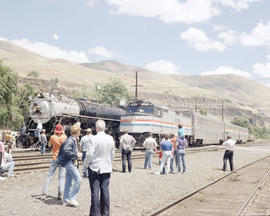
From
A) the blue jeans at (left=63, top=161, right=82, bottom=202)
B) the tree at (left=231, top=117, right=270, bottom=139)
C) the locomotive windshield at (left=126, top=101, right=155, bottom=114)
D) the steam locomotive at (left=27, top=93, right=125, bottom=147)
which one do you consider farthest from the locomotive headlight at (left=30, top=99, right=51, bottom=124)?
the tree at (left=231, top=117, right=270, bottom=139)

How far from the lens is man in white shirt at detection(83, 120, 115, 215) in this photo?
6797 millimetres

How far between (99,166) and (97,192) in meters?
0.54

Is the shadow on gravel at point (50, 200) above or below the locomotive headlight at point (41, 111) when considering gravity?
below

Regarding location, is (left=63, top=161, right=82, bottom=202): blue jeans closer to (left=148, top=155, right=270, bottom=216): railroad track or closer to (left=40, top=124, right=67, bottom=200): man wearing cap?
(left=40, top=124, right=67, bottom=200): man wearing cap

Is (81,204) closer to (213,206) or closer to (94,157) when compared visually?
(94,157)

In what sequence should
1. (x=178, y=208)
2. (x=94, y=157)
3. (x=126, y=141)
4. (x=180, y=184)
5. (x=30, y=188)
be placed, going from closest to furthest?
(x=94, y=157) < (x=178, y=208) < (x=30, y=188) < (x=180, y=184) < (x=126, y=141)

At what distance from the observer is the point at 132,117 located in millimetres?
27109

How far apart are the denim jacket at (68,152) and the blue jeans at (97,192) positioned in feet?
5.33

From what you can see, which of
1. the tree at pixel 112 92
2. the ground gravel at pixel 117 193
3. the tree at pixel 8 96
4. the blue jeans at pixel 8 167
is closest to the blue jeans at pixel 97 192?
the ground gravel at pixel 117 193

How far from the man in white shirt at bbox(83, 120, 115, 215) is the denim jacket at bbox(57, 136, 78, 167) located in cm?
158

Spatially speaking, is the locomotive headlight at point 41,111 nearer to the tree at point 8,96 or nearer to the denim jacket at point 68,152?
the tree at point 8,96

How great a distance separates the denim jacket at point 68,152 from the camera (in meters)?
8.41

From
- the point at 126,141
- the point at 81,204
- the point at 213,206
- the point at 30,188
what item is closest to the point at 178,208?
the point at 213,206

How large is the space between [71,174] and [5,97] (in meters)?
31.6
